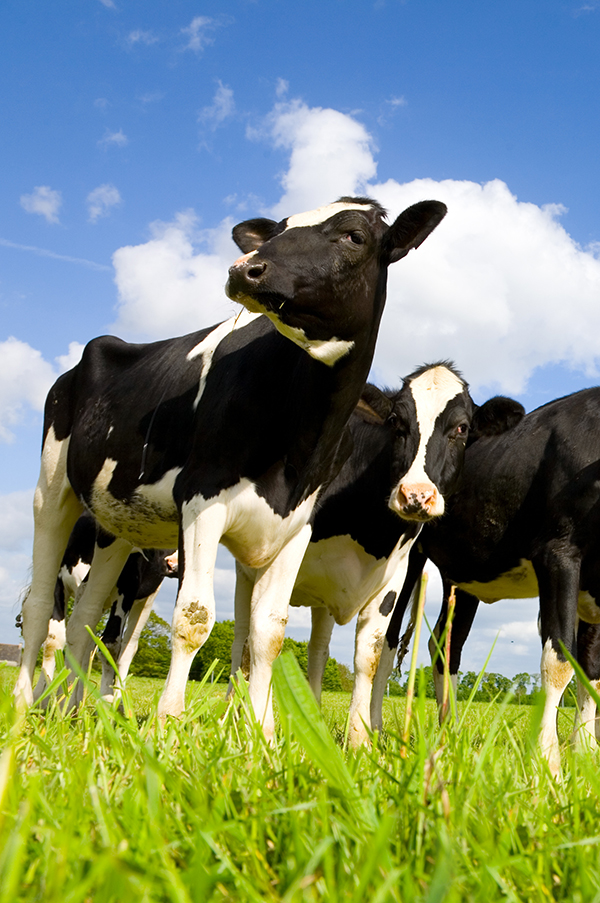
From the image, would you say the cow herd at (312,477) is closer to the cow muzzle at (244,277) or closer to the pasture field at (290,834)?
the cow muzzle at (244,277)

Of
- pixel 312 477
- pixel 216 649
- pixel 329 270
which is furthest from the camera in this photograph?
pixel 216 649

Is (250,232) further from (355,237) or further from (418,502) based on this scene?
(418,502)

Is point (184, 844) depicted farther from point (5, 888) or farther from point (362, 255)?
point (362, 255)

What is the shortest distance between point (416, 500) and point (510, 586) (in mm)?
2888

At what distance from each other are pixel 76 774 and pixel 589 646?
691 cm

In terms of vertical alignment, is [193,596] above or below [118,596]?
below

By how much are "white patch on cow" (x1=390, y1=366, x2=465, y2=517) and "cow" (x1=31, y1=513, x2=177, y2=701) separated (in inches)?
149

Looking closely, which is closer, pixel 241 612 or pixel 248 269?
pixel 248 269

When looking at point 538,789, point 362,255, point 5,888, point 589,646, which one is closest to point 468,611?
point 589,646

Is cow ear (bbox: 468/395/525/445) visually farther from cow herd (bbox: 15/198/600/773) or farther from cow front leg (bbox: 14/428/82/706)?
cow front leg (bbox: 14/428/82/706)

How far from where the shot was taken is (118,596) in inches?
366

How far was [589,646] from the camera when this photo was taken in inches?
304

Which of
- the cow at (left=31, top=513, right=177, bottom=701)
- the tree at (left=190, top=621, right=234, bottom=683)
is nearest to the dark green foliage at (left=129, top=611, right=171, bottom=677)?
the tree at (left=190, top=621, right=234, bottom=683)

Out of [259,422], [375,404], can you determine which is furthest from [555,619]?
[259,422]
